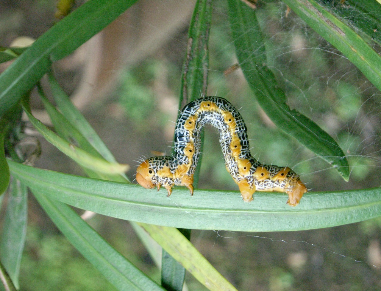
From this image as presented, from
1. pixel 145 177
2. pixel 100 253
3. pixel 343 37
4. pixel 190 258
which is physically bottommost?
pixel 100 253

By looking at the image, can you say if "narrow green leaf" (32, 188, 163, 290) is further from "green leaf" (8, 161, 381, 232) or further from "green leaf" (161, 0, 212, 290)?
"green leaf" (161, 0, 212, 290)

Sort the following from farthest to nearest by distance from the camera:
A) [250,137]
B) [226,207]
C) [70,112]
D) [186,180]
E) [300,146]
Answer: [250,137]
[300,146]
[70,112]
[186,180]
[226,207]

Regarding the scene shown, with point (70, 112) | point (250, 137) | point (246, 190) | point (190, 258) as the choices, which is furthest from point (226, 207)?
point (250, 137)

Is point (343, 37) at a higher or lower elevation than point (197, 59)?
higher

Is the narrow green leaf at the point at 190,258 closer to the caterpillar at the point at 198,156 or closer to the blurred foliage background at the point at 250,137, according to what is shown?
the caterpillar at the point at 198,156

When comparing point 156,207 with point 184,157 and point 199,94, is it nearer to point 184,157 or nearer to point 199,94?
point 184,157

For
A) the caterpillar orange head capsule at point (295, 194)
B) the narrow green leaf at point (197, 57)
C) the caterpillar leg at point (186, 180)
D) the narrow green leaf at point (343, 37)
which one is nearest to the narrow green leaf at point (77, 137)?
the caterpillar leg at point (186, 180)

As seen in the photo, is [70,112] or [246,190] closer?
[246,190]

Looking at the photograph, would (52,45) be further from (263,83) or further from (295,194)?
(295,194)
